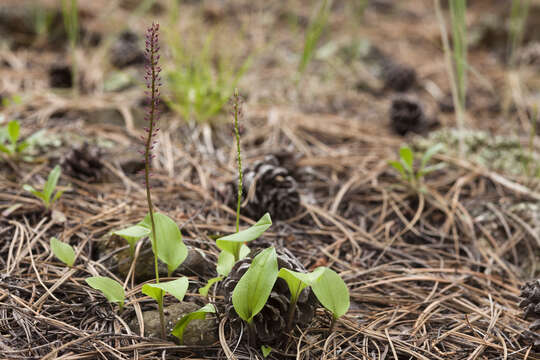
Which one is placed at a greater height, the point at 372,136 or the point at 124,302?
the point at 372,136

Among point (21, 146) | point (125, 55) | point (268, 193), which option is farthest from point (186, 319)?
point (125, 55)

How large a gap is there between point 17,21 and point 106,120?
1.89 metres

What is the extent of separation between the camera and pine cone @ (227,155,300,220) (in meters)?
1.65

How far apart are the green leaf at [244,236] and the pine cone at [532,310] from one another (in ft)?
2.77

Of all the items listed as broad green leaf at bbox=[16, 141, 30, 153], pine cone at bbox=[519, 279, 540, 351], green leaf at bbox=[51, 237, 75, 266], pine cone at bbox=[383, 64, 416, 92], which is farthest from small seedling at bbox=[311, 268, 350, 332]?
pine cone at bbox=[383, 64, 416, 92]

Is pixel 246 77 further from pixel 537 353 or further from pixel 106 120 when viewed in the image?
pixel 537 353

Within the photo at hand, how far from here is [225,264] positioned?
1.16 m

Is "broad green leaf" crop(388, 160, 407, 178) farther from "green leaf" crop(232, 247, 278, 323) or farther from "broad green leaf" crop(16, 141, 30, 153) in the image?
"broad green leaf" crop(16, 141, 30, 153)

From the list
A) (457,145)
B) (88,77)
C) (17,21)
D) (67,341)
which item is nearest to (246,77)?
(88,77)

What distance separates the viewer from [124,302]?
3.78ft

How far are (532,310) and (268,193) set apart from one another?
3.25ft

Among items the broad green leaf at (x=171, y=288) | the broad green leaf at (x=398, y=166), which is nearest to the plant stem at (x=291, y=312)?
the broad green leaf at (x=171, y=288)

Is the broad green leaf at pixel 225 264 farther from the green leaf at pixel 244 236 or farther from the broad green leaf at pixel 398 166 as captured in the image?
the broad green leaf at pixel 398 166

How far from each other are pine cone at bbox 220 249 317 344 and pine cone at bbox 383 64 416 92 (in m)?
2.65
